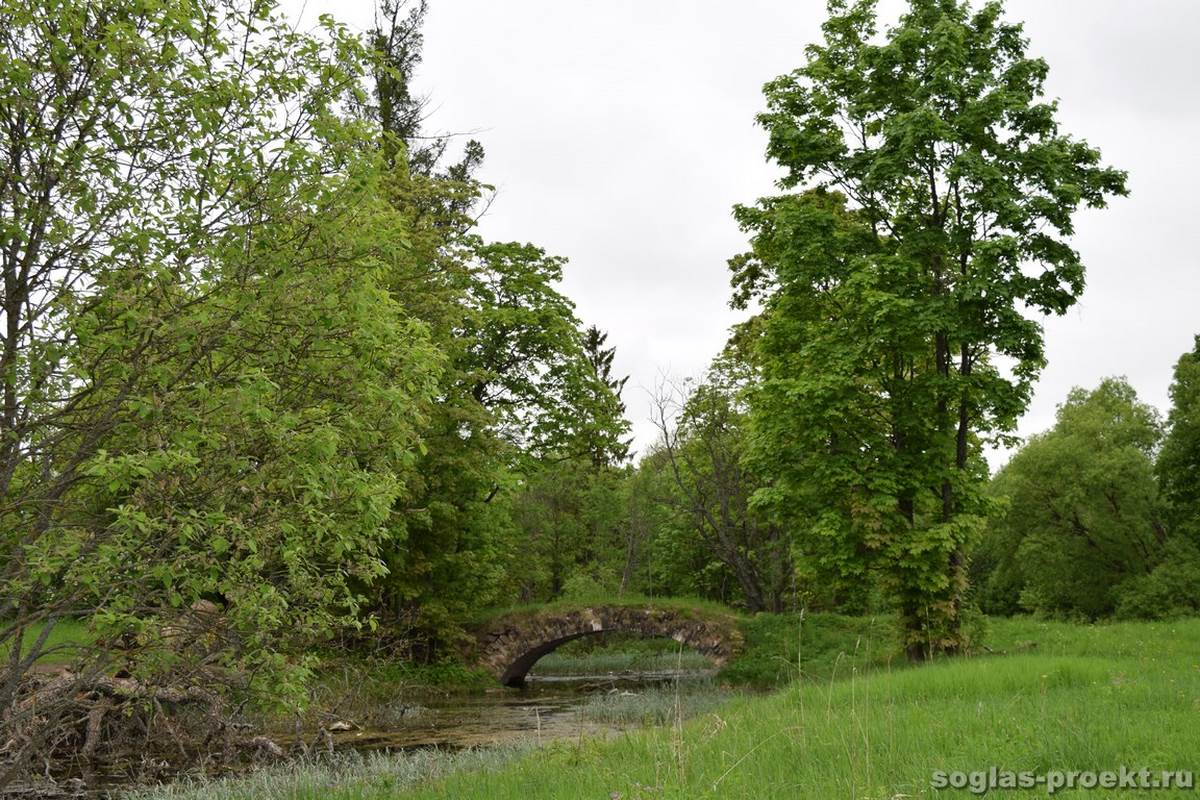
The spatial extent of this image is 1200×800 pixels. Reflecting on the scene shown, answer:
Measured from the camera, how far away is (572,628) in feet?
91.6

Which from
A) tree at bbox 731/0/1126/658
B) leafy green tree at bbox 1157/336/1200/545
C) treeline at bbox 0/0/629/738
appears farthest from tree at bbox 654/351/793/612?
treeline at bbox 0/0/629/738

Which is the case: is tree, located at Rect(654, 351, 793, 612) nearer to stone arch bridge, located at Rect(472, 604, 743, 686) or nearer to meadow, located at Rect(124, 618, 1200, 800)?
stone arch bridge, located at Rect(472, 604, 743, 686)

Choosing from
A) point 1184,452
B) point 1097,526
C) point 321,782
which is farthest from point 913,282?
point 1097,526

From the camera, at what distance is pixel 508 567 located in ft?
A: 126

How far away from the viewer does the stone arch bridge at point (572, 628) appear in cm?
2644

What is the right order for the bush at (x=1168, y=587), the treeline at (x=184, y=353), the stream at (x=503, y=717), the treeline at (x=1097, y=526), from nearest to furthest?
the treeline at (x=184, y=353) → the stream at (x=503, y=717) → the bush at (x=1168, y=587) → the treeline at (x=1097, y=526)

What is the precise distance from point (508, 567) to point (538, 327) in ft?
44.8

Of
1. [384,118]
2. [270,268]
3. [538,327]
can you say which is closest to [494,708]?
[538,327]

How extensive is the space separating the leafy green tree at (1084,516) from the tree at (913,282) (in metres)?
27.4

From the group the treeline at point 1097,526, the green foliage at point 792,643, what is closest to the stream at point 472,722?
the green foliage at point 792,643

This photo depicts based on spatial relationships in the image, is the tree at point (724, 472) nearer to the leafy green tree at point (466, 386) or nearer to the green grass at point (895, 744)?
the leafy green tree at point (466, 386)

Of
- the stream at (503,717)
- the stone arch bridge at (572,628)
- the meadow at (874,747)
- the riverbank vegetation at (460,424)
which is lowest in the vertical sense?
the stream at (503,717)

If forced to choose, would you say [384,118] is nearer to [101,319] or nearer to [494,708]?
[494,708]

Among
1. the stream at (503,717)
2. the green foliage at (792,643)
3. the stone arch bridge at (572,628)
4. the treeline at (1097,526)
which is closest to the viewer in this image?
the stream at (503,717)
